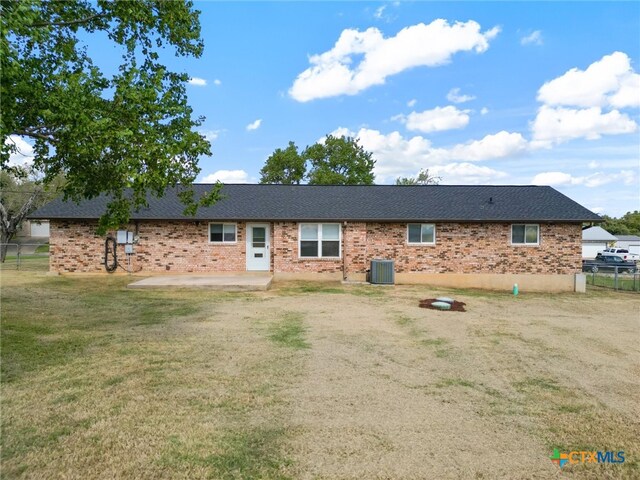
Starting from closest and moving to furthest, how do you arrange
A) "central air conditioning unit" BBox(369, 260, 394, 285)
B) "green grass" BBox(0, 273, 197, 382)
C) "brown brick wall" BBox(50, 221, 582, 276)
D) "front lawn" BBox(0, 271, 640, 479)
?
1. "front lawn" BBox(0, 271, 640, 479)
2. "green grass" BBox(0, 273, 197, 382)
3. "central air conditioning unit" BBox(369, 260, 394, 285)
4. "brown brick wall" BBox(50, 221, 582, 276)

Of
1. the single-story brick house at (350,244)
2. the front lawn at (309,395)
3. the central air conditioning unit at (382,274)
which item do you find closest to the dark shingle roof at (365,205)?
the single-story brick house at (350,244)

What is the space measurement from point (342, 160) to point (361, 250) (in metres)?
32.9

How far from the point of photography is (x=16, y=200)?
39156 millimetres

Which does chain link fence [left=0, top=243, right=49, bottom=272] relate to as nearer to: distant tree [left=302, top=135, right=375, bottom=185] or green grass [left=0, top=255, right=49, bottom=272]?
green grass [left=0, top=255, right=49, bottom=272]

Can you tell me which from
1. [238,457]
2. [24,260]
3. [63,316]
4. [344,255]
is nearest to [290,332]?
[238,457]

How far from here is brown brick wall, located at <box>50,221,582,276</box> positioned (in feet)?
55.6

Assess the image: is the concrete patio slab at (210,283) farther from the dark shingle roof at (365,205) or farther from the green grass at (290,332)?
the green grass at (290,332)

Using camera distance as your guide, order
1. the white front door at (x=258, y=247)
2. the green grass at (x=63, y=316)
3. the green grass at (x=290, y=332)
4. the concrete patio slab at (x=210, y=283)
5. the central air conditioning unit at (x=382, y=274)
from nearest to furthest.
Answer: the green grass at (x=63, y=316)
the green grass at (x=290, y=332)
the concrete patio slab at (x=210, y=283)
the central air conditioning unit at (x=382, y=274)
the white front door at (x=258, y=247)

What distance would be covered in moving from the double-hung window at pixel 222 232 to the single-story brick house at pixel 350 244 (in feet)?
0.14

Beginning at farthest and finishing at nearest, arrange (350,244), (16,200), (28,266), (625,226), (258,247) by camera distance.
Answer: (625,226) < (16,200) < (28,266) < (258,247) < (350,244)

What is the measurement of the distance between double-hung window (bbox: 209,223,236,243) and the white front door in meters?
0.67

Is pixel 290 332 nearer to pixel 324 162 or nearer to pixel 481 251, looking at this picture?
pixel 481 251

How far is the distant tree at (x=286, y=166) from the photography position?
4900 cm

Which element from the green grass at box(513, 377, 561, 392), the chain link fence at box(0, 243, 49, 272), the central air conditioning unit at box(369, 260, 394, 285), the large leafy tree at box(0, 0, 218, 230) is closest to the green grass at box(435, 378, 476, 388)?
the green grass at box(513, 377, 561, 392)
